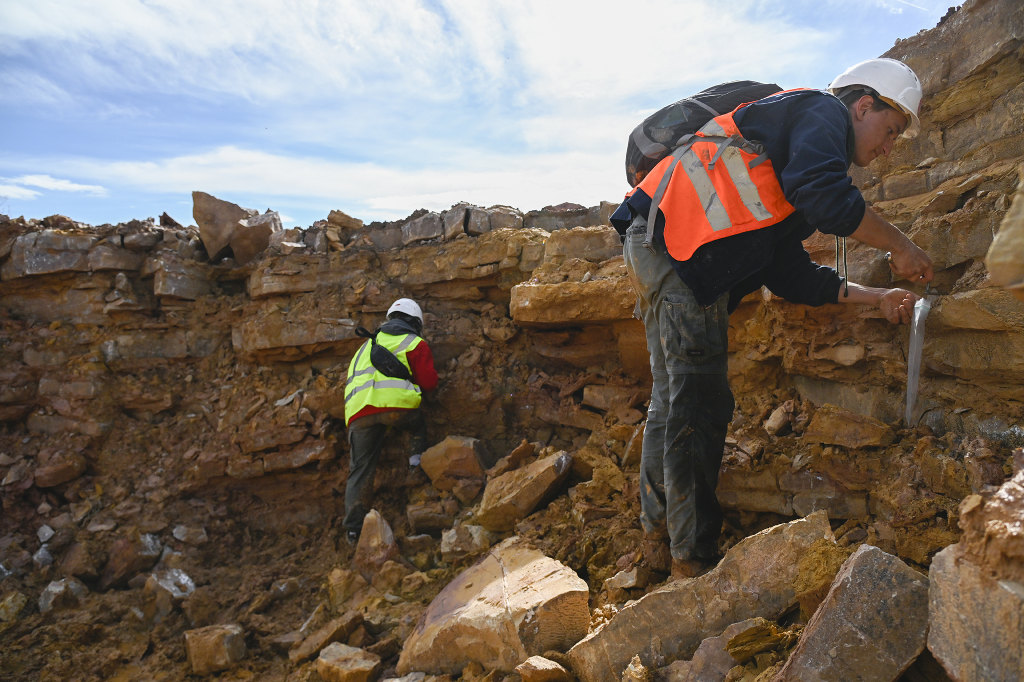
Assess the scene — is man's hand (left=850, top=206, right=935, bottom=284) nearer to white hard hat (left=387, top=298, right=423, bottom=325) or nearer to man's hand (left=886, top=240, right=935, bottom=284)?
man's hand (left=886, top=240, right=935, bottom=284)

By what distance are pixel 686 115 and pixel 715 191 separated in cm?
51

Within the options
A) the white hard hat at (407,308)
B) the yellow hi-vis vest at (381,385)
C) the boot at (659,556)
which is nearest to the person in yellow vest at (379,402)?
the yellow hi-vis vest at (381,385)

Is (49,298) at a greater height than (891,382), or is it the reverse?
(49,298)

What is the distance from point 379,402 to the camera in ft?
16.1

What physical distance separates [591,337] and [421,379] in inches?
57.7

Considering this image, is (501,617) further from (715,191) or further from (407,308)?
(407,308)

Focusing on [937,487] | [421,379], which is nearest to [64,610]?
[421,379]

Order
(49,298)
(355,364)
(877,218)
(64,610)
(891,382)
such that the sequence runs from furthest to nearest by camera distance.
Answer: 1. (49,298)
2. (355,364)
3. (64,610)
4. (891,382)
5. (877,218)

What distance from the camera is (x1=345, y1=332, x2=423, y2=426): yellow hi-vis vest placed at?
Answer: 16.1ft

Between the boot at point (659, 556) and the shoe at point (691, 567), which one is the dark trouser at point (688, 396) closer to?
the shoe at point (691, 567)

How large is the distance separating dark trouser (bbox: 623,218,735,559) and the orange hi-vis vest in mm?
163

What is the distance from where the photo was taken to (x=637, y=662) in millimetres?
2023

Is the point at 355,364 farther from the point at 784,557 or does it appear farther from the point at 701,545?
the point at 784,557

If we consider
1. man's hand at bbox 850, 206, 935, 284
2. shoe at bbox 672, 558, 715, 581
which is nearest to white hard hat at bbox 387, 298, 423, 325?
shoe at bbox 672, 558, 715, 581
